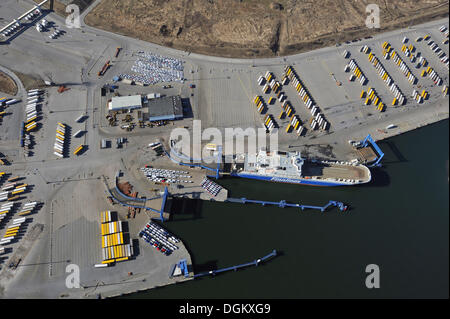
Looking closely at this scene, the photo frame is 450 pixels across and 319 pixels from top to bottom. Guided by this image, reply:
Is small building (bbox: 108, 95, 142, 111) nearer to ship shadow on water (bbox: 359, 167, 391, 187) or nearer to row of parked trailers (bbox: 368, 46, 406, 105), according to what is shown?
ship shadow on water (bbox: 359, 167, 391, 187)

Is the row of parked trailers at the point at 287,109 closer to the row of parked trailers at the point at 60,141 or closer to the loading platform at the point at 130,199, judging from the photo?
the loading platform at the point at 130,199

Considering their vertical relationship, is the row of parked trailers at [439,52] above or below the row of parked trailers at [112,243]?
above

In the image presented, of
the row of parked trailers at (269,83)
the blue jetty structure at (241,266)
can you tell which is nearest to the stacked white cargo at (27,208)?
the blue jetty structure at (241,266)

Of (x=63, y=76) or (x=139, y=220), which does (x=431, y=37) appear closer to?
(x=139, y=220)

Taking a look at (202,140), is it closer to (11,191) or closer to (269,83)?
(269,83)

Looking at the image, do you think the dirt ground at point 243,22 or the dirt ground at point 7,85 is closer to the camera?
the dirt ground at point 7,85

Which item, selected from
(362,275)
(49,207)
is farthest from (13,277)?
(362,275)

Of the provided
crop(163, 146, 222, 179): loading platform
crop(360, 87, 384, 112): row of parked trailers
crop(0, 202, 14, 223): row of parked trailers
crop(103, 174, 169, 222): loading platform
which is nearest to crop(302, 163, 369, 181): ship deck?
crop(163, 146, 222, 179): loading platform
